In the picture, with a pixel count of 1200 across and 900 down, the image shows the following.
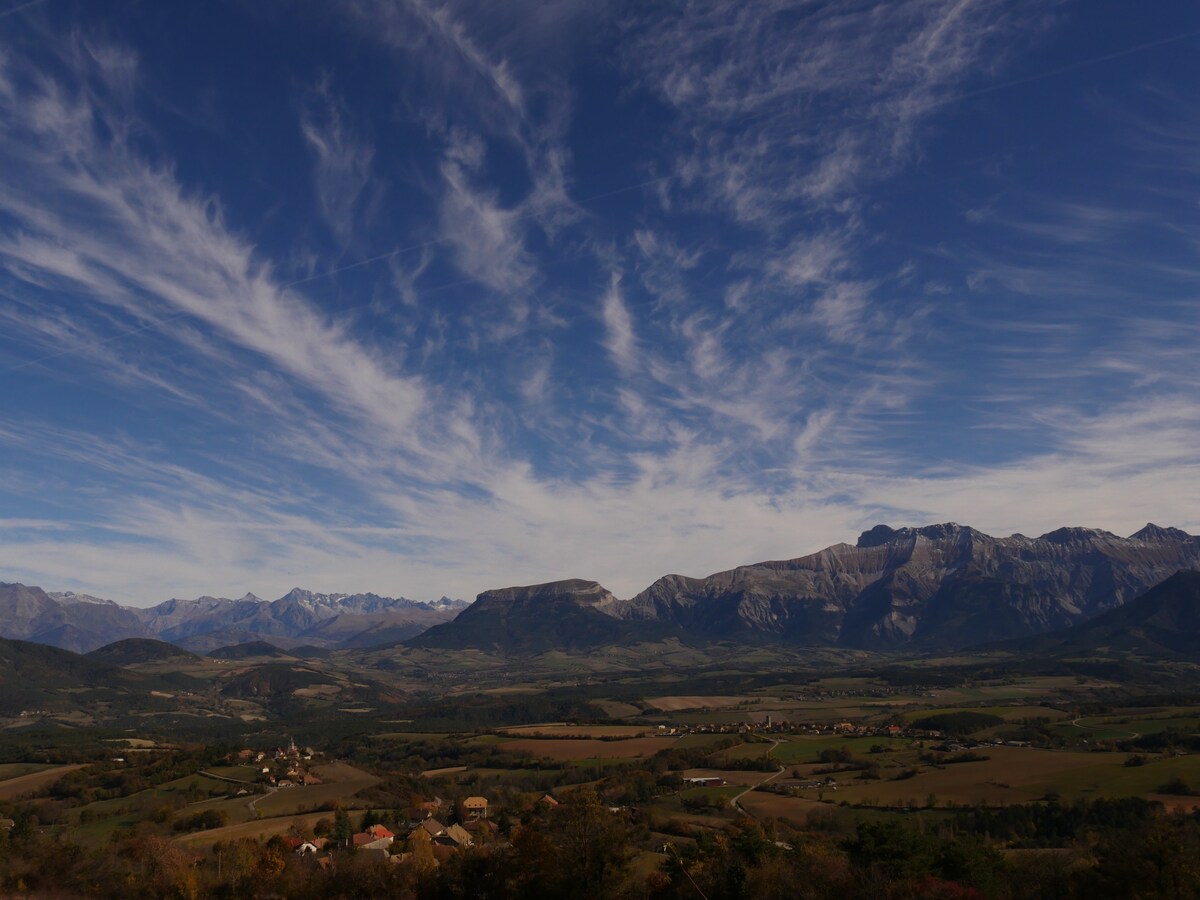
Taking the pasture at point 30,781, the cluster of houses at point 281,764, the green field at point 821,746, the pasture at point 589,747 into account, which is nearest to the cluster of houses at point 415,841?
the cluster of houses at point 281,764

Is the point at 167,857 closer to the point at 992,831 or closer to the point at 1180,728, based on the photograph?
the point at 992,831

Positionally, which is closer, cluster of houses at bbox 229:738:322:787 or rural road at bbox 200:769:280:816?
rural road at bbox 200:769:280:816

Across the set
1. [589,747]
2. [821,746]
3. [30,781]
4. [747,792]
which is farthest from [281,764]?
[821,746]

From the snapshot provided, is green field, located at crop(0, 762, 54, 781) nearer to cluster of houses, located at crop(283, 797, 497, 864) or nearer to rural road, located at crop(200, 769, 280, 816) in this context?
rural road, located at crop(200, 769, 280, 816)

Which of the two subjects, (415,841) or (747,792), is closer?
(415,841)

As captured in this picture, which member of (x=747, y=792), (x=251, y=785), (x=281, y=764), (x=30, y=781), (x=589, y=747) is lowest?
(x=30, y=781)

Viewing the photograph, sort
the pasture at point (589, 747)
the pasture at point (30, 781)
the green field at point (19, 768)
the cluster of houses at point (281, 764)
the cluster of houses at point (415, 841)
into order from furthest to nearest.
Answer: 1. the pasture at point (589, 747)
2. the green field at point (19, 768)
3. the cluster of houses at point (281, 764)
4. the pasture at point (30, 781)
5. the cluster of houses at point (415, 841)

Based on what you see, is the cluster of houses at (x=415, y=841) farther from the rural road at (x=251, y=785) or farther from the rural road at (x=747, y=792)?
the rural road at (x=747, y=792)

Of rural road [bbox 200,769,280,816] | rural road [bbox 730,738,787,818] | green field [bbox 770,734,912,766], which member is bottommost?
rural road [bbox 200,769,280,816]

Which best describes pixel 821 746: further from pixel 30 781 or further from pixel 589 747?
pixel 30 781

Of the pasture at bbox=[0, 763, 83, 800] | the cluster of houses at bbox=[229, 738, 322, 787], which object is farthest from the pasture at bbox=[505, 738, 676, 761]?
the pasture at bbox=[0, 763, 83, 800]

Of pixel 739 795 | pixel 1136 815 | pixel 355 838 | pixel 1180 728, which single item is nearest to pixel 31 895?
pixel 355 838

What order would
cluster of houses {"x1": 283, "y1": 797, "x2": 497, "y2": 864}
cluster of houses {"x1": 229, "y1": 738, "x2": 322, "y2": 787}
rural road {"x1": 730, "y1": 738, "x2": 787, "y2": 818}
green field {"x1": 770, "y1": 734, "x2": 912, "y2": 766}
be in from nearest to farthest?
1. cluster of houses {"x1": 283, "y1": 797, "x2": 497, "y2": 864}
2. rural road {"x1": 730, "y1": 738, "x2": 787, "y2": 818}
3. cluster of houses {"x1": 229, "y1": 738, "x2": 322, "y2": 787}
4. green field {"x1": 770, "y1": 734, "x2": 912, "y2": 766}
